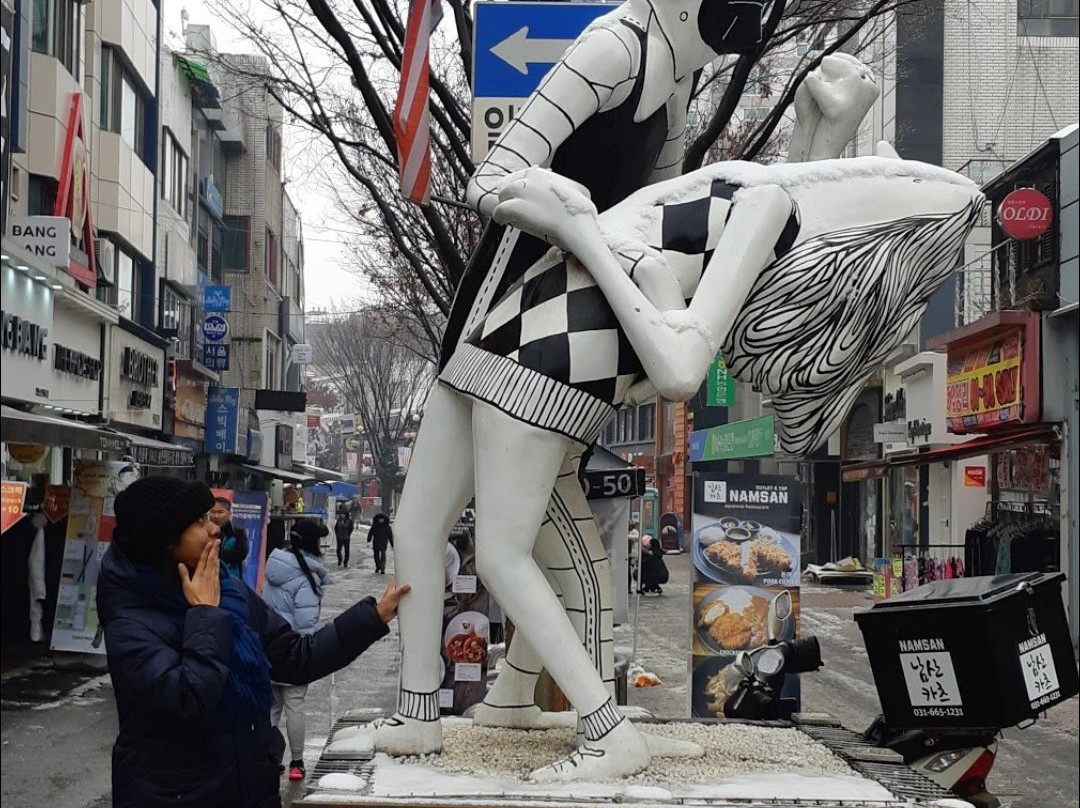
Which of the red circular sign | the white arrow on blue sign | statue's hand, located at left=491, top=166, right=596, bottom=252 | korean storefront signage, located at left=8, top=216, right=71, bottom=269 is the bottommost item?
statue's hand, located at left=491, top=166, right=596, bottom=252

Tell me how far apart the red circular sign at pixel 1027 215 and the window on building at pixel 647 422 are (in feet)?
113

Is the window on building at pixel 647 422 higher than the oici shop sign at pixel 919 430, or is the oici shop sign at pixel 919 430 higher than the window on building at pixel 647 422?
the window on building at pixel 647 422

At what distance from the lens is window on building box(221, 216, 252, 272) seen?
127 feet

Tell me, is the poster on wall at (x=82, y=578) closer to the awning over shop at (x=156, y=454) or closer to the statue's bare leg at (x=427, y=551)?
the awning over shop at (x=156, y=454)

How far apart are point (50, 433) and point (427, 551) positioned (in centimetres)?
761

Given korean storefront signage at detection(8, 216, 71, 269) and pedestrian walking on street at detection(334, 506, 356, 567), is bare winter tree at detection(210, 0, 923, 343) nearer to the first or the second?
korean storefront signage at detection(8, 216, 71, 269)

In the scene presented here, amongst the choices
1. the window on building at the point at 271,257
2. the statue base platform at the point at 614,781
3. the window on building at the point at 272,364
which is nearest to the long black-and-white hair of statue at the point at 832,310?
the statue base platform at the point at 614,781

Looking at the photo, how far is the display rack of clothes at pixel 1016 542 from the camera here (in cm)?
1677

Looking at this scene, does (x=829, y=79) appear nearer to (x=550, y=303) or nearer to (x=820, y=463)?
(x=550, y=303)

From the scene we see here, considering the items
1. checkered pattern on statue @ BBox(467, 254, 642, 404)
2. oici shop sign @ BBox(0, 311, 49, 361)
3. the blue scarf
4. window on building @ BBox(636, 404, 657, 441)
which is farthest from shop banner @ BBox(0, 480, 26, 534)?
window on building @ BBox(636, 404, 657, 441)

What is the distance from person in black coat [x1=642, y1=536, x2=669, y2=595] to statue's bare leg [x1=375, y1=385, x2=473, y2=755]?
19.4 metres

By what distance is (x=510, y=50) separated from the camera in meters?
7.71

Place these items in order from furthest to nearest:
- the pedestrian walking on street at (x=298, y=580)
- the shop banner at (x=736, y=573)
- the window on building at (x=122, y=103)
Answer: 1. the window on building at (x=122, y=103)
2. the shop banner at (x=736, y=573)
3. the pedestrian walking on street at (x=298, y=580)

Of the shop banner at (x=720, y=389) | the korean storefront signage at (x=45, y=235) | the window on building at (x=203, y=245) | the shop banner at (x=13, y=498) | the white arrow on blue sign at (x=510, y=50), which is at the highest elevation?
the window on building at (x=203, y=245)
